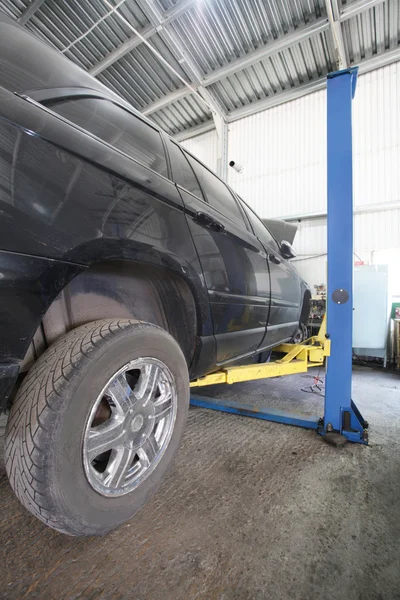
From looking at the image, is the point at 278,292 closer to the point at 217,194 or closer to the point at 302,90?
the point at 217,194

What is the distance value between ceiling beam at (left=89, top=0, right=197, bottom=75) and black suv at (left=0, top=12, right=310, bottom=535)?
480cm

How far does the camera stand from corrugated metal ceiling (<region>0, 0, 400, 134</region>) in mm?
4586

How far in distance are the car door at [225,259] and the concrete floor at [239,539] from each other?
2.12ft

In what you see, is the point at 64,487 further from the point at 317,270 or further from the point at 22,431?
the point at 317,270

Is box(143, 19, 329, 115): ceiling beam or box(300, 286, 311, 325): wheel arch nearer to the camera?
box(300, 286, 311, 325): wheel arch

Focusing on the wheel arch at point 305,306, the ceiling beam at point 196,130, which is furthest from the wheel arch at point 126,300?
the ceiling beam at point 196,130

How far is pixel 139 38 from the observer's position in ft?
16.3

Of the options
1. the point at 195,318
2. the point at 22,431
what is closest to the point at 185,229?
the point at 195,318

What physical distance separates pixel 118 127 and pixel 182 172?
40cm

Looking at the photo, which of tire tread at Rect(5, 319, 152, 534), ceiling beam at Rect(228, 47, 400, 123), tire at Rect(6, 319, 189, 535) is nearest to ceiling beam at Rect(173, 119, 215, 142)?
ceiling beam at Rect(228, 47, 400, 123)

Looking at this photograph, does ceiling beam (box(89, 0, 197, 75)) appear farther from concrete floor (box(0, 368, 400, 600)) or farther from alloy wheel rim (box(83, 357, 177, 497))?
concrete floor (box(0, 368, 400, 600))

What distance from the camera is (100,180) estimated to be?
2.91 ft

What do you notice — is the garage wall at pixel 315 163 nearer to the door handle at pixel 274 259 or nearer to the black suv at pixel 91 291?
the door handle at pixel 274 259

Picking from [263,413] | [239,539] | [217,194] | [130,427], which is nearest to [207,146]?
[217,194]
